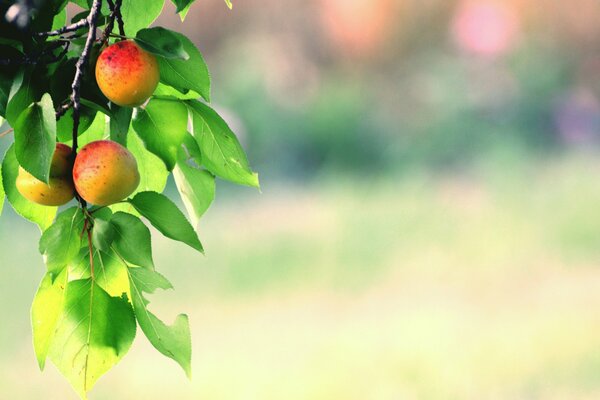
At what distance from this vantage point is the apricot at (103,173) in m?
0.43

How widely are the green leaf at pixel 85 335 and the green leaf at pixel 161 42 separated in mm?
128

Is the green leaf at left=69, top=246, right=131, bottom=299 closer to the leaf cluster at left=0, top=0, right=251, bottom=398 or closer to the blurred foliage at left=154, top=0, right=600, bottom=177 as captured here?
the leaf cluster at left=0, top=0, right=251, bottom=398

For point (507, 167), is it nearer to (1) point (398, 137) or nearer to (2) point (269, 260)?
(1) point (398, 137)

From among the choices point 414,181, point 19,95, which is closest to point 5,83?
point 19,95

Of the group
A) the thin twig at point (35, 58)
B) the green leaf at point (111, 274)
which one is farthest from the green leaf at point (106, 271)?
the thin twig at point (35, 58)

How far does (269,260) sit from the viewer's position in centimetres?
239

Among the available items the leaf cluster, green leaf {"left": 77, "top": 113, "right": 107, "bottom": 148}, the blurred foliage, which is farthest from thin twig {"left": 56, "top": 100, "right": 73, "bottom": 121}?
the blurred foliage

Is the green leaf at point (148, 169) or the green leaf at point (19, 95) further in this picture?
the green leaf at point (148, 169)

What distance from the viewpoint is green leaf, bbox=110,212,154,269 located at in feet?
1.53

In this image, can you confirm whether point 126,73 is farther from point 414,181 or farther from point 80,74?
point 414,181

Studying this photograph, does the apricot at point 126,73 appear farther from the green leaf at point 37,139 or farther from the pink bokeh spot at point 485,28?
the pink bokeh spot at point 485,28

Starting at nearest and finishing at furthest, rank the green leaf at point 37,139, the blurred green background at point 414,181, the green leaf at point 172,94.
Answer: the green leaf at point 37,139 → the green leaf at point 172,94 → the blurred green background at point 414,181

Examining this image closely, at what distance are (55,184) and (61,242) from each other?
30 mm

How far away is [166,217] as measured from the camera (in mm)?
472
